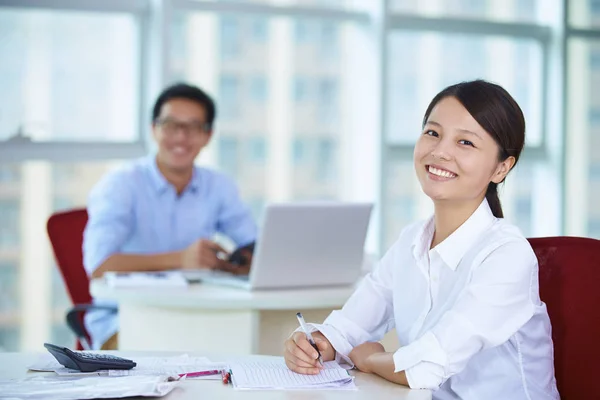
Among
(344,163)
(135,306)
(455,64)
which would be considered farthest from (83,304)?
(455,64)

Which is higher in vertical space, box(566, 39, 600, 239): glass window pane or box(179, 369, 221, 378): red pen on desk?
box(566, 39, 600, 239): glass window pane

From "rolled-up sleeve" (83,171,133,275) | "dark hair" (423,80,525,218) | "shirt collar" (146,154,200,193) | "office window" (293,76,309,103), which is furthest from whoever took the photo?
"office window" (293,76,309,103)

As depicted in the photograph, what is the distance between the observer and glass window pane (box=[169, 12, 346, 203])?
4.82m

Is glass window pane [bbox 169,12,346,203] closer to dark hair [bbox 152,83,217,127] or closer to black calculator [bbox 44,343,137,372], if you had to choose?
dark hair [bbox 152,83,217,127]

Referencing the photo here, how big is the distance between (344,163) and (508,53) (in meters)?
1.36

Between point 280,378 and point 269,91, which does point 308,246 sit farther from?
point 269,91

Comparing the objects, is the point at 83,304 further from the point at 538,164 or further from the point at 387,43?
the point at 538,164

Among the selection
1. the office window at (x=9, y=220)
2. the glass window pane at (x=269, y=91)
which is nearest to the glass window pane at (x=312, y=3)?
the glass window pane at (x=269, y=91)

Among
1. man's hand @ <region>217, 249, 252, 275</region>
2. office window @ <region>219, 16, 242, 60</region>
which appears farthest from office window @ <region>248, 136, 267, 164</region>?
man's hand @ <region>217, 249, 252, 275</region>

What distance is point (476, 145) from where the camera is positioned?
6.08 feet

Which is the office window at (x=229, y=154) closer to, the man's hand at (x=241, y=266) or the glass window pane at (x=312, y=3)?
the glass window pane at (x=312, y=3)

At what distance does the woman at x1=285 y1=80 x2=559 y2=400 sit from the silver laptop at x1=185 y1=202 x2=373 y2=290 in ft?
2.11

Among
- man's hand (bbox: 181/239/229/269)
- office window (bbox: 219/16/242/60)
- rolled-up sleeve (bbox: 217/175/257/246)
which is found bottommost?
man's hand (bbox: 181/239/229/269)

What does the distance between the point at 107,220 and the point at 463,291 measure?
6.48 feet
